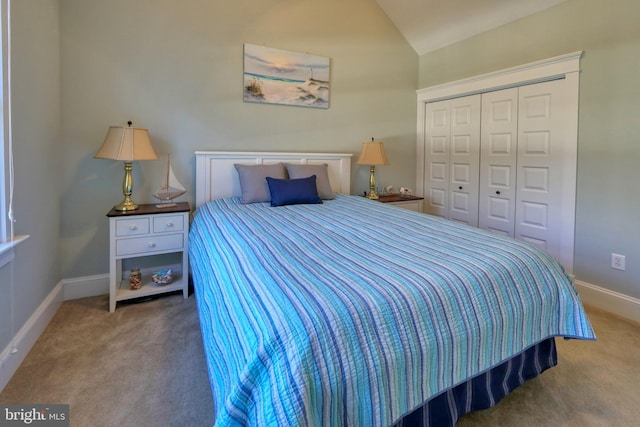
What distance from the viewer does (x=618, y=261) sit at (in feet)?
8.36

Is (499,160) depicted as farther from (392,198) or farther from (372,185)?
(372,185)

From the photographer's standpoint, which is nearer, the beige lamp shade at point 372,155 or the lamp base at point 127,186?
the lamp base at point 127,186

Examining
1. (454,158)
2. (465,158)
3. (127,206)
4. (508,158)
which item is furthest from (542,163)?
(127,206)

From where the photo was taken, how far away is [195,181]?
2986 mm

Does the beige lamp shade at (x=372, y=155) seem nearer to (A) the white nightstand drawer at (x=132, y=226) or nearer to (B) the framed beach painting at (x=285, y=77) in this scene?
(B) the framed beach painting at (x=285, y=77)

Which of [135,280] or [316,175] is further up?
[316,175]

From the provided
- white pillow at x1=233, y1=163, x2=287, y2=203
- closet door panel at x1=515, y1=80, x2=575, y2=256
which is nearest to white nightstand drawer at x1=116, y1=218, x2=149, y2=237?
white pillow at x1=233, y1=163, x2=287, y2=203

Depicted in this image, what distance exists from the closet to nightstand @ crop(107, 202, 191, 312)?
9.67ft

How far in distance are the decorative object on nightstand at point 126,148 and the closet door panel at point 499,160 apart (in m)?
3.20

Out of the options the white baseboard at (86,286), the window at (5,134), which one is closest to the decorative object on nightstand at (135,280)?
the white baseboard at (86,286)

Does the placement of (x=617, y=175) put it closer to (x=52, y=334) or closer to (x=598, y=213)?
(x=598, y=213)

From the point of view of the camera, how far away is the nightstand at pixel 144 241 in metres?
2.41

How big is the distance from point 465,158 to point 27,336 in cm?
403

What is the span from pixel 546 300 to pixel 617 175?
1.79m
